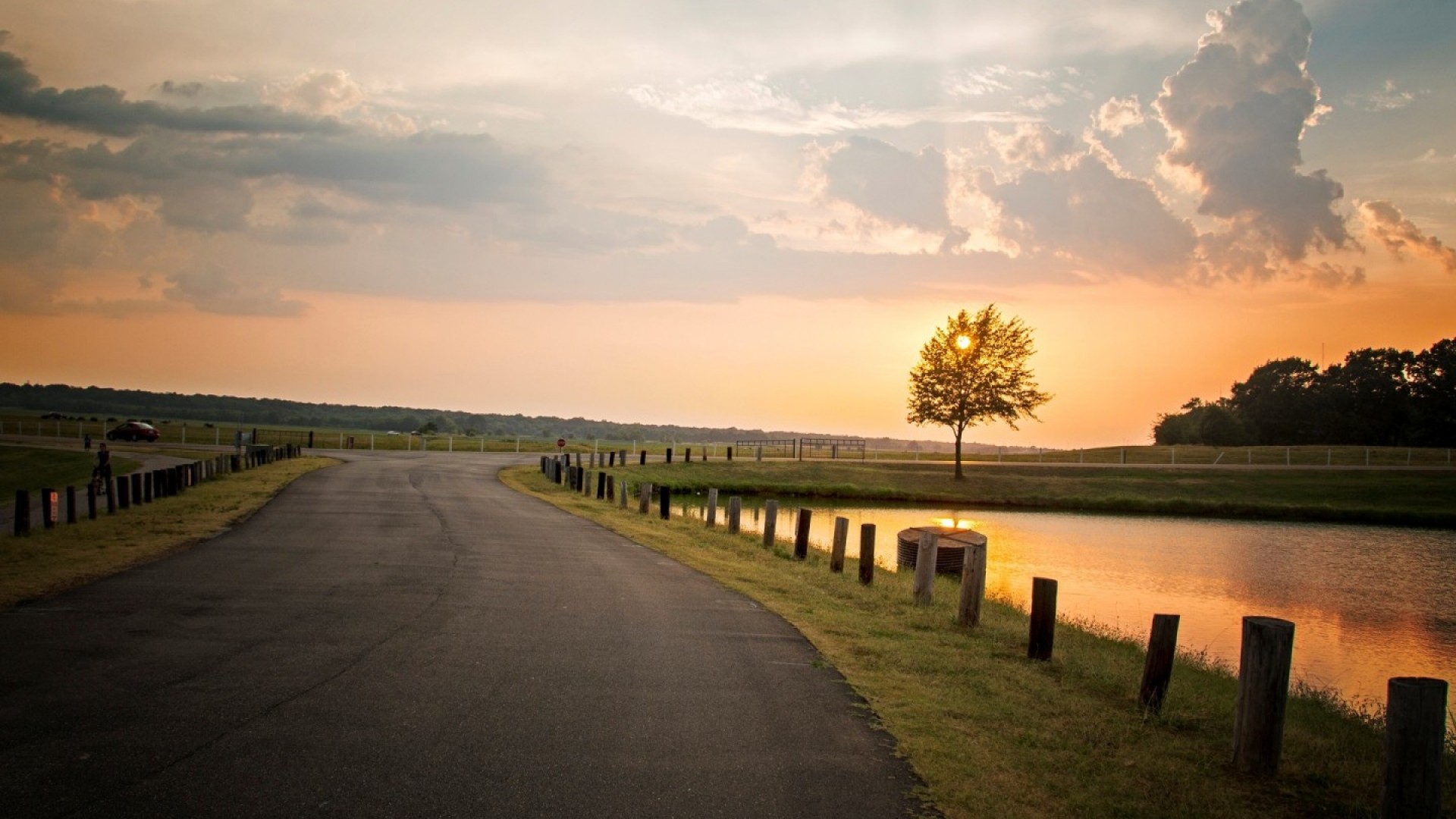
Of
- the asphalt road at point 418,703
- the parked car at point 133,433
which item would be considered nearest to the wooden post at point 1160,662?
the asphalt road at point 418,703

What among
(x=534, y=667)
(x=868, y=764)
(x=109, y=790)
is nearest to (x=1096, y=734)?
(x=868, y=764)

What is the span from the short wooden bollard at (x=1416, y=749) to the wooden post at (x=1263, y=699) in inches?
46.8

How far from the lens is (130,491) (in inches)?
1179

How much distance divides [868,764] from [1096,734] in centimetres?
284

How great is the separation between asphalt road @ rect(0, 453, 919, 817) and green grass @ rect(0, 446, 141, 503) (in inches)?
1245

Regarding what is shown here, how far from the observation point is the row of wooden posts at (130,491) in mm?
19938

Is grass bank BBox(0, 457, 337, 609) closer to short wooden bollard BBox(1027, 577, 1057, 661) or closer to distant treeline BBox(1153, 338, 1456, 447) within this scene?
short wooden bollard BBox(1027, 577, 1057, 661)

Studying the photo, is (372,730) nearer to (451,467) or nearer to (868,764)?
(868,764)

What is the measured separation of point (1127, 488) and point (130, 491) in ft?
178

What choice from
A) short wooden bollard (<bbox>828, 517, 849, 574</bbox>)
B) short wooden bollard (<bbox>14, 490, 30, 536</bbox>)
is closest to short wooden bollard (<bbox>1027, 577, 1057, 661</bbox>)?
short wooden bollard (<bbox>828, 517, 849, 574</bbox>)

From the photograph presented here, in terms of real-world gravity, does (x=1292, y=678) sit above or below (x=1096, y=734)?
below

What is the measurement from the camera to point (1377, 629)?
2072cm

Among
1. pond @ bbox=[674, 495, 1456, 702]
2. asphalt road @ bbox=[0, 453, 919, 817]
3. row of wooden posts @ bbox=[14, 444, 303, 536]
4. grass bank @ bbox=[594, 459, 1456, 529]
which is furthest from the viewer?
grass bank @ bbox=[594, 459, 1456, 529]

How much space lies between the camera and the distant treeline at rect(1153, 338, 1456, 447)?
107 metres
